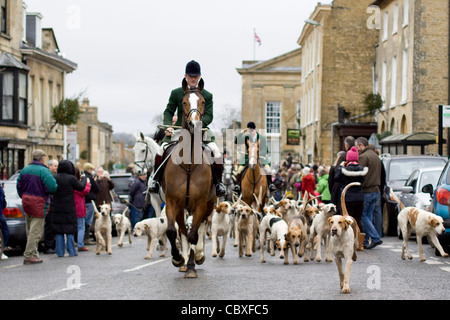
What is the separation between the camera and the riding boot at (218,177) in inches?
489

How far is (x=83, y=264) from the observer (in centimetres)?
1521

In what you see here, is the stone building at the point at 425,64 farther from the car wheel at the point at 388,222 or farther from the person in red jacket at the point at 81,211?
the person in red jacket at the point at 81,211

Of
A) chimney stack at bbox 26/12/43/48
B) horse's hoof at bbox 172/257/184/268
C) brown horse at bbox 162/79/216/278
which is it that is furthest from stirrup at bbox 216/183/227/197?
chimney stack at bbox 26/12/43/48

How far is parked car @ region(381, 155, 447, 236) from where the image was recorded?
21828 mm

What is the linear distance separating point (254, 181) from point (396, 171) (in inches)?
224

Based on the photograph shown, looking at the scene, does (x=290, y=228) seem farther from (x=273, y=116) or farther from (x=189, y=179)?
(x=273, y=116)

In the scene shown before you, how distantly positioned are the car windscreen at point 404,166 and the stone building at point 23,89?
18.2 meters

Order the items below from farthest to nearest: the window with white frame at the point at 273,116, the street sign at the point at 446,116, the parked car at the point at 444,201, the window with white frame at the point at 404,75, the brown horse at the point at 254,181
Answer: the window with white frame at the point at 273,116 < the window with white frame at the point at 404,75 < the street sign at the point at 446,116 < the brown horse at the point at 254,181 < the parked car at the point at 444,201

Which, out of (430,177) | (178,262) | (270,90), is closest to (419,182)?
Answer: (430,177)

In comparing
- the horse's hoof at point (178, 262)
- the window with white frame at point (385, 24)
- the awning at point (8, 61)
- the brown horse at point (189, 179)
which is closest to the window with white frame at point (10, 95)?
the awning at point (8, 61)

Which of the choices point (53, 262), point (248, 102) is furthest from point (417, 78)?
point (248, 102)

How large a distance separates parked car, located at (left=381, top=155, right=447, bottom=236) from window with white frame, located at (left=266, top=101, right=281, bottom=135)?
224 ft

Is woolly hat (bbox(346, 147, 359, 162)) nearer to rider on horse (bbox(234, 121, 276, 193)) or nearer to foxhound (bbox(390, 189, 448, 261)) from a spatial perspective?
foxhound (bbox(390, 189, 448, 261))
